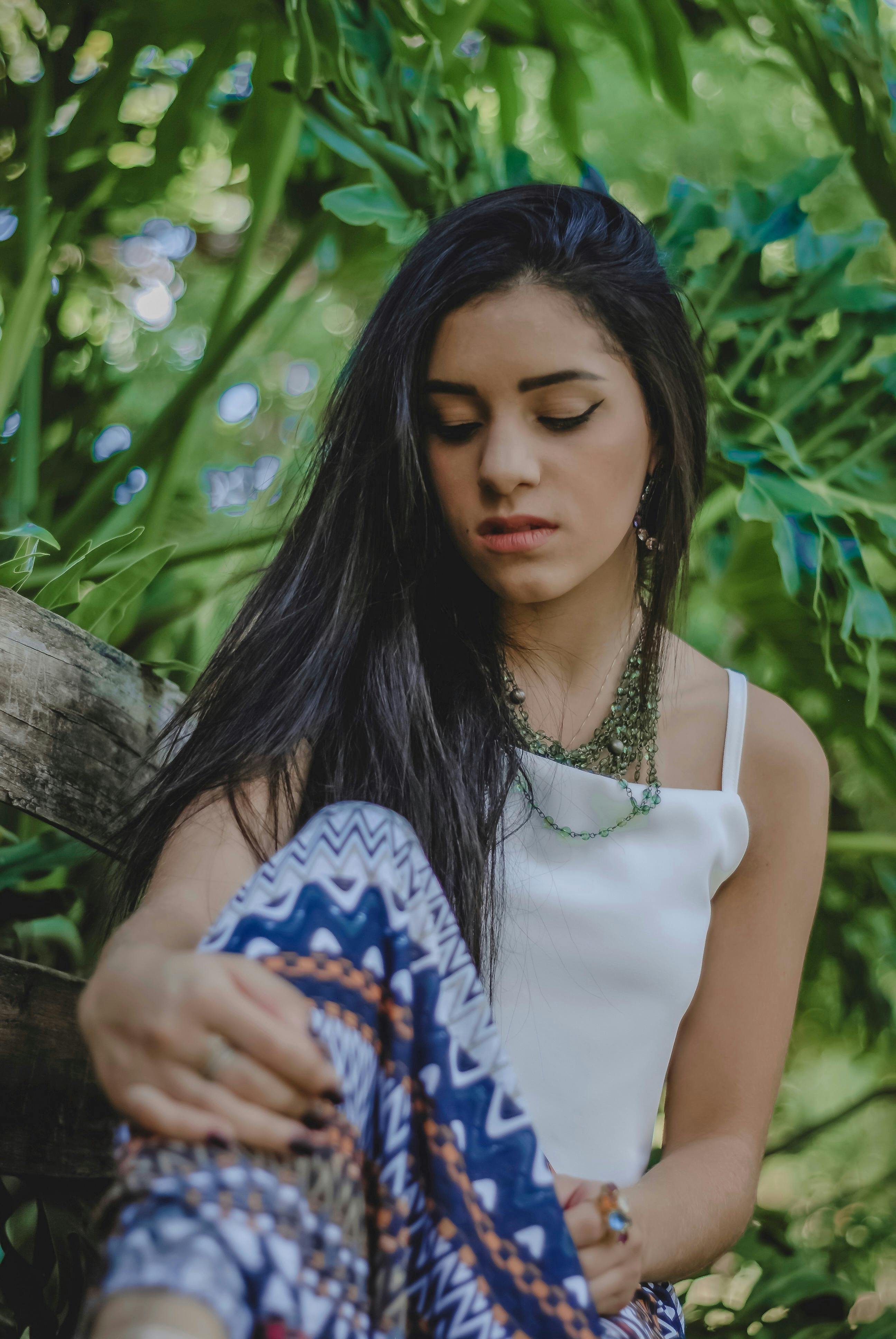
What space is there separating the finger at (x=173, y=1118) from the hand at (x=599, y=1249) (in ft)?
1.07

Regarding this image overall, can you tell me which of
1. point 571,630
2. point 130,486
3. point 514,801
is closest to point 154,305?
point 130,486

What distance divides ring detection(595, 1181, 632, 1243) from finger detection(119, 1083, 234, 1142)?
1.18 feet

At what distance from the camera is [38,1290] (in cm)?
147

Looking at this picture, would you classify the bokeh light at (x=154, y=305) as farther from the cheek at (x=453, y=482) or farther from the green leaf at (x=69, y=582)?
the cheek at (x=453, y=482)

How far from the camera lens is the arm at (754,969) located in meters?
1.21

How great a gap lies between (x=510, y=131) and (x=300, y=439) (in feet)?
2.02

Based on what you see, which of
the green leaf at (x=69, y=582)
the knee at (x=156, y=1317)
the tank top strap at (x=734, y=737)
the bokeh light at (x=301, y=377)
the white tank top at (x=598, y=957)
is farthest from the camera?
the bokeh light at (x=301, y=377)

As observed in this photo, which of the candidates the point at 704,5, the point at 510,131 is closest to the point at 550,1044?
the point at 510,131

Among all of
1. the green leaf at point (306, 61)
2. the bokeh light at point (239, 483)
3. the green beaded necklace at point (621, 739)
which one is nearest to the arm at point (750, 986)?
the green beaded necklace at point (621, 739)

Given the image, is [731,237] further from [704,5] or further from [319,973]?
[319,973]

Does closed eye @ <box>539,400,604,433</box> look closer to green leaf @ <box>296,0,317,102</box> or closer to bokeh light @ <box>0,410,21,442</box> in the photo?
green leaf @ <box>296,0,317,102</box>

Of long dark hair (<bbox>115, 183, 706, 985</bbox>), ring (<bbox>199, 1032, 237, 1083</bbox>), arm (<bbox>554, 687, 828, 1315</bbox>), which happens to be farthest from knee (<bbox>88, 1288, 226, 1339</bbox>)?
arm (<bbox>554, 687, 828, 1315</bbox>)

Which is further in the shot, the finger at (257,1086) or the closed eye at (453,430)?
the closed eye at (453,430)

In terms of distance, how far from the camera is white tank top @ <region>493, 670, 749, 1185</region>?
120 centimetres
